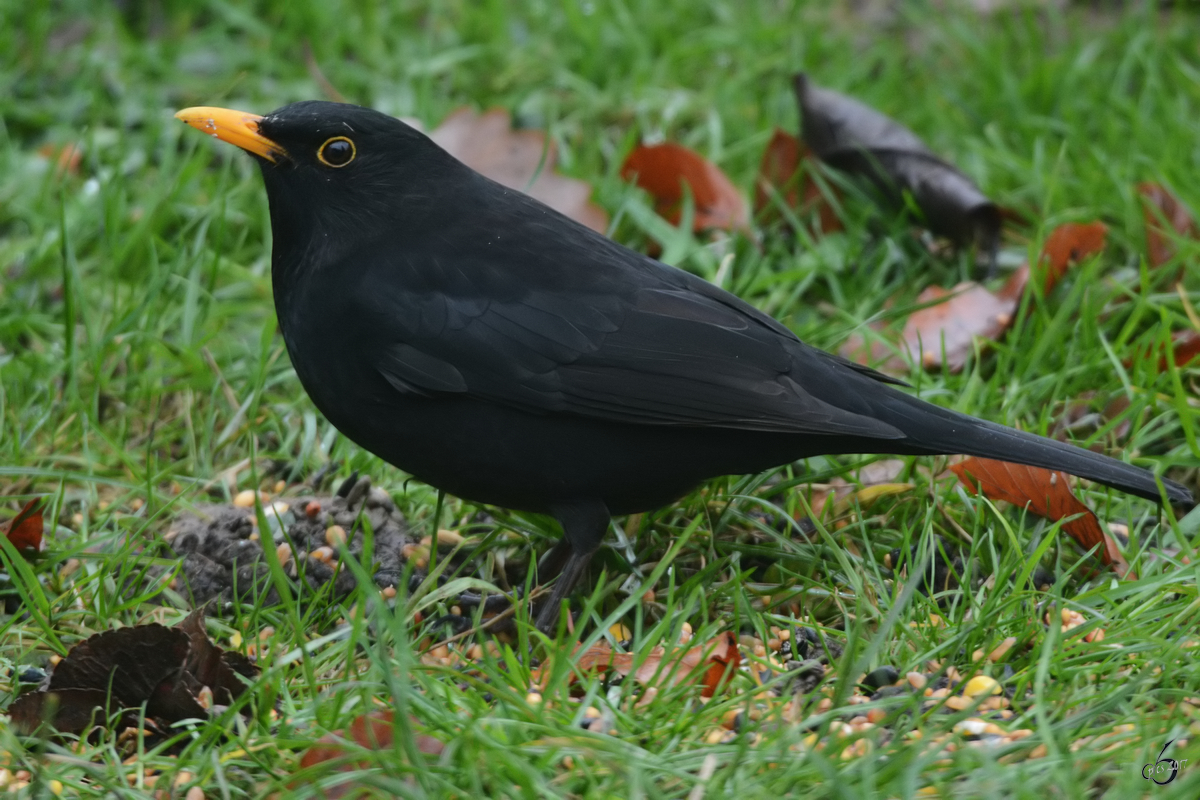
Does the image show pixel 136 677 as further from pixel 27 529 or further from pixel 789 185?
pixel 789 185

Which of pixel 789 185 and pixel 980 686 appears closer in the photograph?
pixel 980 686

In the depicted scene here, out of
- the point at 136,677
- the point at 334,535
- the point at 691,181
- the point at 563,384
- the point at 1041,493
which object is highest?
the point at 691,181

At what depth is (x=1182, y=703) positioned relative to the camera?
2.83 meters

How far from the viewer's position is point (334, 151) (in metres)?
3.67

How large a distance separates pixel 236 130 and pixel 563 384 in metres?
1.16

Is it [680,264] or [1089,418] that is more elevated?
[680,264]

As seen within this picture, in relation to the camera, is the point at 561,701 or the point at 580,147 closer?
the point at 561,701

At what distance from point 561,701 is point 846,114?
3.07m

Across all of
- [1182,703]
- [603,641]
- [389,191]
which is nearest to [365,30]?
[389,191]

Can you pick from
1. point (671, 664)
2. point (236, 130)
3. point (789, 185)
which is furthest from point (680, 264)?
point (671, 664)

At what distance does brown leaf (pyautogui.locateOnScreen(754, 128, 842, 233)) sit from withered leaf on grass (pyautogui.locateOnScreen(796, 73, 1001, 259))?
0.26ft

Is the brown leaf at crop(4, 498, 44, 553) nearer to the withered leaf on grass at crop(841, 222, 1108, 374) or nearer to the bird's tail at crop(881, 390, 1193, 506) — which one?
the bird's tail at crop(881, 390, 1193, 506)

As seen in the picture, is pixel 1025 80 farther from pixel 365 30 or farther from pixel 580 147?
pixel 365 30

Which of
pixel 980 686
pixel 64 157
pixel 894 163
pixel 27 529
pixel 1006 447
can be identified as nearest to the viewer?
pixel 980 686
